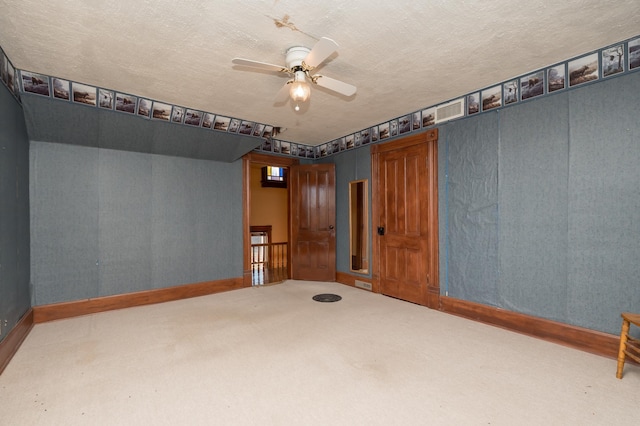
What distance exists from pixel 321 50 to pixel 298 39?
460 millimetres

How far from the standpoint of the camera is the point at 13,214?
3025mm

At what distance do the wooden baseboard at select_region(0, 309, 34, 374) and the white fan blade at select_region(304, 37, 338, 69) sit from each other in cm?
362

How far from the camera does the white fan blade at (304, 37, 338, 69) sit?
2.06 meters

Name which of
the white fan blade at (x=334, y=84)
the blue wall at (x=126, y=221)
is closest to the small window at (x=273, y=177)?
the blue wall at (x=126, y=221)

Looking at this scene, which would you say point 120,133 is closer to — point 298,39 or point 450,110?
point 298,39

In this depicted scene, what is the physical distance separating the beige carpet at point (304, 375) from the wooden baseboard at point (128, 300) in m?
0.24

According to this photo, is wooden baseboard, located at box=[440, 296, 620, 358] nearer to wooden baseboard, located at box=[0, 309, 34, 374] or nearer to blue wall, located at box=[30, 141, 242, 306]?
blue wall, located at box=[30, 141, 242, 306]

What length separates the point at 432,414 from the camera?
1924 mm

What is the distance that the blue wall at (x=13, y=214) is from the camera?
2.73 metres

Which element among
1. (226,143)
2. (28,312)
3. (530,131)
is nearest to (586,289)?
(530,131)

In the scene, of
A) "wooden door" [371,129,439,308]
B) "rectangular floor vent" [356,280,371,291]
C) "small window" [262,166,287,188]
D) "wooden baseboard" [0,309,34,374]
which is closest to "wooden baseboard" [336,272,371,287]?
"rectangular floor vent" [356,280,371,291]

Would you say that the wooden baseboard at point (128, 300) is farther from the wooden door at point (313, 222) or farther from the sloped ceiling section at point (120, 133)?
the sloped ceiling section at point (120, 133)

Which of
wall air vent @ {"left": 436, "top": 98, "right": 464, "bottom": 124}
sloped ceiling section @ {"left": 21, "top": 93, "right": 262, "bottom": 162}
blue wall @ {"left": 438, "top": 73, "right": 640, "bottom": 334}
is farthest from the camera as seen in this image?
wall air vent @ {"left": 436, "top": 98, "right": 464, "bottom": 124}

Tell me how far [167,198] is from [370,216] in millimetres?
3424
